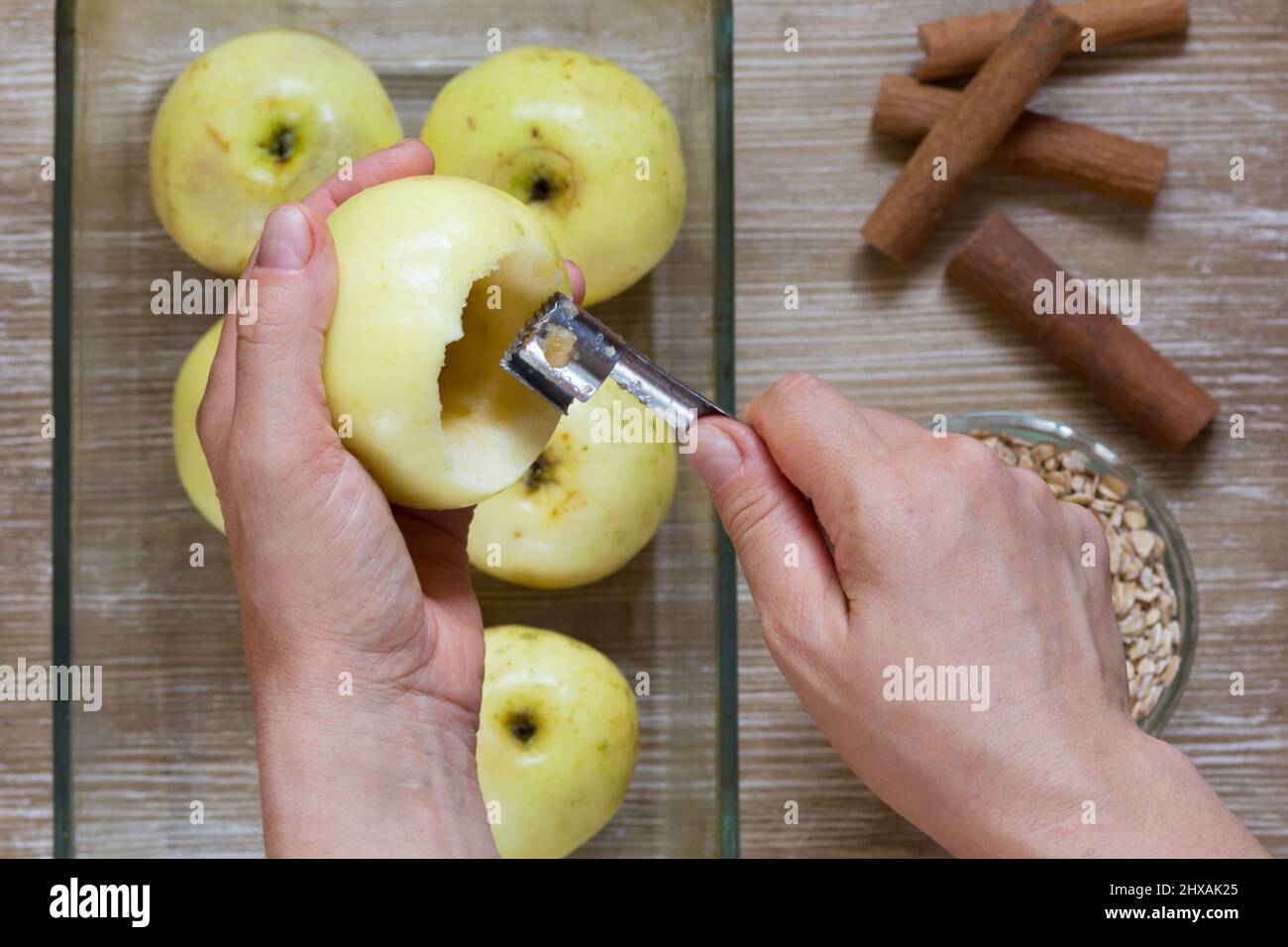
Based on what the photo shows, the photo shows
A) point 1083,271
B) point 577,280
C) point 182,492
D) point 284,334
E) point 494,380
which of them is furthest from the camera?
point 1083,271

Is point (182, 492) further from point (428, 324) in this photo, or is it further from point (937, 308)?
point (937, 308)

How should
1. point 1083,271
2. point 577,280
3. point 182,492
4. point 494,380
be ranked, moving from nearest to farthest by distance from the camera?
point 494,380 < point 577,280 < point 182,492 < point 1083,271

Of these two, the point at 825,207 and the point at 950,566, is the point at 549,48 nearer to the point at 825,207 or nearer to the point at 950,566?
the point at 825,207

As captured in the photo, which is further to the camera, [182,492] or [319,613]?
[182,492]

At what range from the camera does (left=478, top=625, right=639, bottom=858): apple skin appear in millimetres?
943

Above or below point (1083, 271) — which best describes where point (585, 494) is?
below

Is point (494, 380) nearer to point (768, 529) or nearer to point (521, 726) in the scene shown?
point (768, 529)

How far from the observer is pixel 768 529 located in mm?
767

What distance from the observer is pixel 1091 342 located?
3.57 ft

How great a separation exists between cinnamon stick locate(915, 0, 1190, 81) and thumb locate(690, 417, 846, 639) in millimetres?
509

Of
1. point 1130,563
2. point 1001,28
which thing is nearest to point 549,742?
point 1130,563

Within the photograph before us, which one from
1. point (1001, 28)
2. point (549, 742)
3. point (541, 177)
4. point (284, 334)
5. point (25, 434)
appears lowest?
point (549, 742)

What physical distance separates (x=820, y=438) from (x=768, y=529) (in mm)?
66
